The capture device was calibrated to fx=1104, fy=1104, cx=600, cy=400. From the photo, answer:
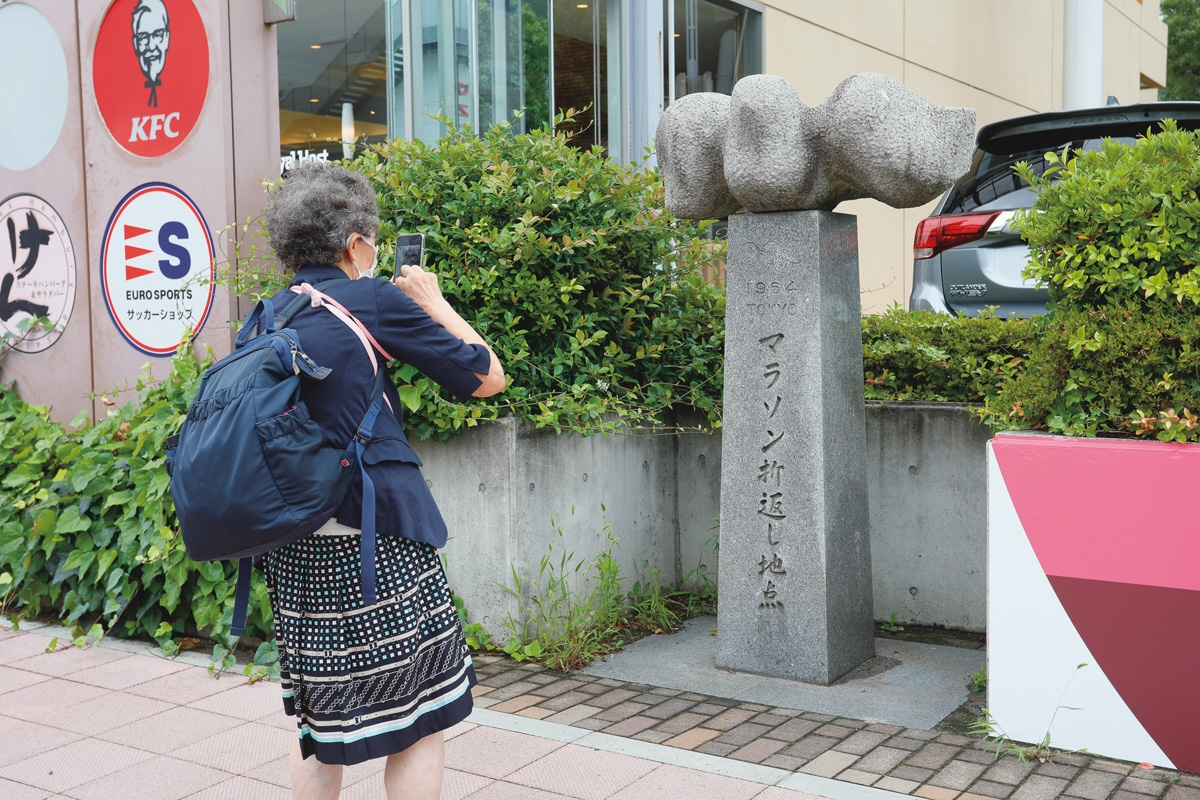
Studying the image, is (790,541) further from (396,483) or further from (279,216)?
(279,216)

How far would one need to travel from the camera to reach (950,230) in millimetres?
6043

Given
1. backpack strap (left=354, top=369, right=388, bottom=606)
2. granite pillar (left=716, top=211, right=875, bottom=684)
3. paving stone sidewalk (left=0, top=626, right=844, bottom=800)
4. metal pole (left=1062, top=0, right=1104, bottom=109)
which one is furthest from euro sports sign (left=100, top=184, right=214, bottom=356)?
metal pole (left=1062, top=0, right=1104, bottom=109)

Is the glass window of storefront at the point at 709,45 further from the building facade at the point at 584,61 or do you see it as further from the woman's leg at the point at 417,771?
the woman's leg at the point at 417,771

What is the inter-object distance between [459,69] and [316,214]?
18.1 feet

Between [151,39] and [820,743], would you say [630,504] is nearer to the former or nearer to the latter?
[820,743]

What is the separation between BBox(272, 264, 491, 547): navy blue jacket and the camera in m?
2.47

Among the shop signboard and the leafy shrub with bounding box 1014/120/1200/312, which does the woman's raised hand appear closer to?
the leafy shrub with bounding box 1014/120/1200/312

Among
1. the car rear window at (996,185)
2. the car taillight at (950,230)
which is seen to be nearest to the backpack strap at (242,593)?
the car rear window at (996,185)

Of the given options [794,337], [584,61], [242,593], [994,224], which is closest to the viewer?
[242,593]

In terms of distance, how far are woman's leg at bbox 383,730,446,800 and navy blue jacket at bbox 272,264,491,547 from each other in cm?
49

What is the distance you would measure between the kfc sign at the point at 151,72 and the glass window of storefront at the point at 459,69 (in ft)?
4.91

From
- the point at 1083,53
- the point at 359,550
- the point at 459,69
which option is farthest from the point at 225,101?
the point at 1083,53

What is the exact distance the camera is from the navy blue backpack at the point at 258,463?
7.51 feet

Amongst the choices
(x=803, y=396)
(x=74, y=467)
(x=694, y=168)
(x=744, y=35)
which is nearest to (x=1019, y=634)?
(x=803, y=396)
